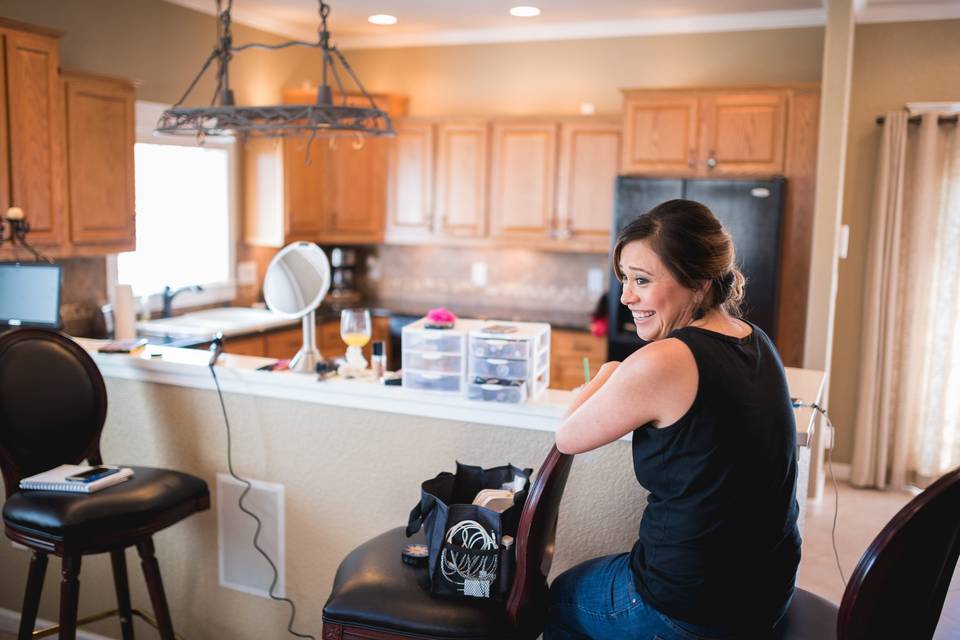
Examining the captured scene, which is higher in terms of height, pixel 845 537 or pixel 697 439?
pixel 697 439

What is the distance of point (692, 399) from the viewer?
59.7 inches

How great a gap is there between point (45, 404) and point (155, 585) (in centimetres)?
60

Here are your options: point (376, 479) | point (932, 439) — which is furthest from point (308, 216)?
point (932, 439)

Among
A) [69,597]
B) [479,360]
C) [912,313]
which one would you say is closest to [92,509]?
[69,597]

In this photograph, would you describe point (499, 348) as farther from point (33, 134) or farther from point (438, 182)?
point (438, 182)

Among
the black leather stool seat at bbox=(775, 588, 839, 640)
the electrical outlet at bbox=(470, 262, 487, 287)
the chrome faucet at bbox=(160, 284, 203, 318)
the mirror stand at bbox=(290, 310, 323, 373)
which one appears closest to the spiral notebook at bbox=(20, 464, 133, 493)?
the mirror stand at bbox=(290, 310, 323, 373)

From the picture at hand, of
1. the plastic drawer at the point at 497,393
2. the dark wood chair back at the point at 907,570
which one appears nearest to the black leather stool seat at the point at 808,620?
the dark wood chair back at the point at 907,570

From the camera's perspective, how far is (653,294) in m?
1.66

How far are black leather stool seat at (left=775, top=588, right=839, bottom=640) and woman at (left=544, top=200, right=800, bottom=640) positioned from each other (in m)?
0.05

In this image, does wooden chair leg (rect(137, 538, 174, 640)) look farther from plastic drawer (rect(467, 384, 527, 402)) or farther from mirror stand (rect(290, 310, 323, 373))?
plastic drawer (rect(467, 384, 527, 402))

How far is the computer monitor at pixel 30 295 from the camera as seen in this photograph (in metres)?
3.08

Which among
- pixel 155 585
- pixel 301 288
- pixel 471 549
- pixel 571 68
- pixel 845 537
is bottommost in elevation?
pixel 845 537

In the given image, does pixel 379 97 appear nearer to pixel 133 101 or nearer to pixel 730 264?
pixel 133 101

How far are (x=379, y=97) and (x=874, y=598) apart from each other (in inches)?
183
